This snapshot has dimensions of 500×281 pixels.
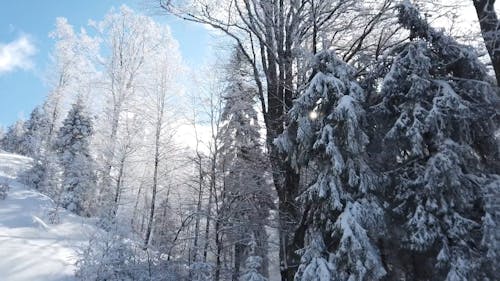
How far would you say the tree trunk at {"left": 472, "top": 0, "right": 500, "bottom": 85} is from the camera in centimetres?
554

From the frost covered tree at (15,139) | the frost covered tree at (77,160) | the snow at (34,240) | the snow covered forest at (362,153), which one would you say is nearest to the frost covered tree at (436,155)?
the snow covered forest at (362,153)

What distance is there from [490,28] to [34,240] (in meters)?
12.3

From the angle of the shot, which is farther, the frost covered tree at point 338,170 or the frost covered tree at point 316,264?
the frost covered tree at point 316,264

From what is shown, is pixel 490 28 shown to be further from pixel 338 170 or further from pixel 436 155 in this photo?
pixel 338 170

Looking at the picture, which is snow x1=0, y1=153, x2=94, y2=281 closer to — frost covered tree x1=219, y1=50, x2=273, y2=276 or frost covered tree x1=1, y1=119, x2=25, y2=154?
frost covered tree x1=219, y1=50, x2=273, y2=276

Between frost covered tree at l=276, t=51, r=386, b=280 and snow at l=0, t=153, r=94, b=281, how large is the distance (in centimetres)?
660

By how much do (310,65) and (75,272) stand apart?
761cm

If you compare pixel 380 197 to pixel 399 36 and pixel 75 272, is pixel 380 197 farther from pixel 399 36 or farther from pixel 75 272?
pixel 75 272

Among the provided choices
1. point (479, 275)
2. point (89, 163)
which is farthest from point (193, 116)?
point (479, 275)

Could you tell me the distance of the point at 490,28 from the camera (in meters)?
6.00

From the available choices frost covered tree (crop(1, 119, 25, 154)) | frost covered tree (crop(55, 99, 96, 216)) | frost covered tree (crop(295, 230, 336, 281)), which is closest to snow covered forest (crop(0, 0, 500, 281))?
frost covered tree (crop(295, 230, 336, 281))

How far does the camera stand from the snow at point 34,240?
29.4 feet

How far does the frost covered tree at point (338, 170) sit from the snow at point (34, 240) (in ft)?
21.6

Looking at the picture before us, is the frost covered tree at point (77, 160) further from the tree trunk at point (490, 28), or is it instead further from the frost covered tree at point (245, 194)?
the tree trunk at point (490, 28)
